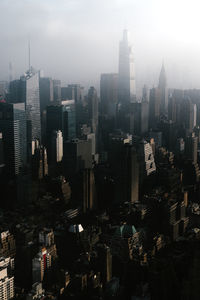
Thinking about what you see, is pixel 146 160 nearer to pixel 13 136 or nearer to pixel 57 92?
pixel 13 136

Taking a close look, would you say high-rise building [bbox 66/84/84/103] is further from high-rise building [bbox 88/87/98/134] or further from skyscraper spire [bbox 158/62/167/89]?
skyscraper spire [bbox 158/62/167/89]

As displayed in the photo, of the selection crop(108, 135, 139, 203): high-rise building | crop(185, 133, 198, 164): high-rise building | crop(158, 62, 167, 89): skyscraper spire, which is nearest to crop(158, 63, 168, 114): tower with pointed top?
crop(158, 62, 167, 89): skyscraper spire

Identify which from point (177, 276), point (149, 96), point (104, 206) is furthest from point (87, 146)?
point (177, 276)

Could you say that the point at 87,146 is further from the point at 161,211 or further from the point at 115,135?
the point at 161,211

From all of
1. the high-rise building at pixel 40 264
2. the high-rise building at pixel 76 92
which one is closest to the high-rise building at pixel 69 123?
the high-rise building at pixel 76 92

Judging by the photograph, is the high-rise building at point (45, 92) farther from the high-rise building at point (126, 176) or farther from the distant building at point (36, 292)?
the distant building at point (36, 292)
